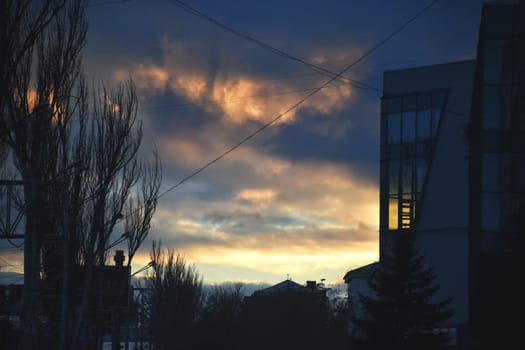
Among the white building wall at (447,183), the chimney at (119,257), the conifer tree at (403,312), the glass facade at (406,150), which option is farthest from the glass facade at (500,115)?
the chimney at (119,257)

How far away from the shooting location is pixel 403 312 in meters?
39.3

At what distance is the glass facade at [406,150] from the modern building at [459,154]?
7cm

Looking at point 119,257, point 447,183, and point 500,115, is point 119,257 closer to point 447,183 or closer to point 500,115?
point 447,183

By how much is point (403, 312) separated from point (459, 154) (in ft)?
89.6

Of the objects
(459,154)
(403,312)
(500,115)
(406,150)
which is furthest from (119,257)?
(459,154)

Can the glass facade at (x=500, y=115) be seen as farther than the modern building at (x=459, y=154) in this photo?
No

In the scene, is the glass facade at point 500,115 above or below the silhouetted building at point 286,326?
above

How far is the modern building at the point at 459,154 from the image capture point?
4403 centimetres

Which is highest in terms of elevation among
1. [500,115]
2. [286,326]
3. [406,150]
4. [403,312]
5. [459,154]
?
[406,150]

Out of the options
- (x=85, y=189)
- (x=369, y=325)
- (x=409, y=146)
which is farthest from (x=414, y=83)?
(x=85, y=189)

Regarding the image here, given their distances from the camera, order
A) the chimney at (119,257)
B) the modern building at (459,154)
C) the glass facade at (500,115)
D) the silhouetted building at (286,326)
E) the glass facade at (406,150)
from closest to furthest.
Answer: the glass facade at (500,115) < the modern building at (459,154) < the chimney at (119,257) < the glass facade at (406,150) < the silhouetted building at (286,326)

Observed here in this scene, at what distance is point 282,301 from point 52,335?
47005 millimetres

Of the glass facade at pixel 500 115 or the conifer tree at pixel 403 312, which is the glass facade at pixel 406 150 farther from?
the conifer tree at pixel 403 312

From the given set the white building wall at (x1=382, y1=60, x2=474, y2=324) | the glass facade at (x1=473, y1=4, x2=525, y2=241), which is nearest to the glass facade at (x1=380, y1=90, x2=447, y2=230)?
the white building wall at (x1=382, y1=60, x2=474, y2=324)
